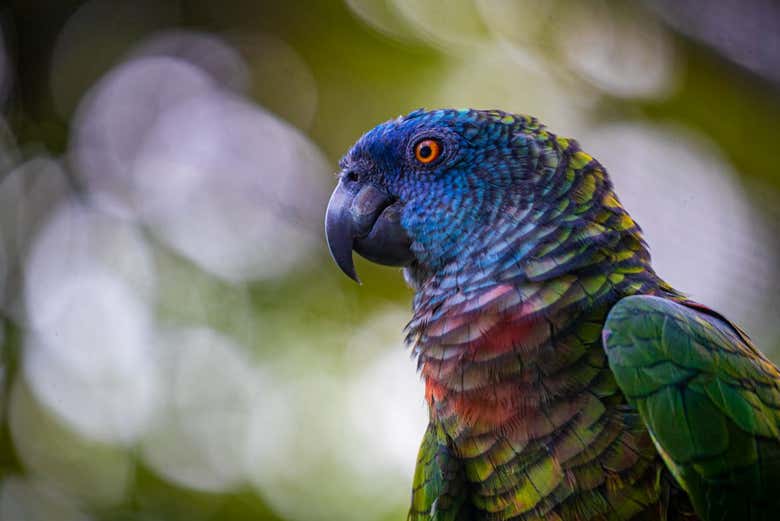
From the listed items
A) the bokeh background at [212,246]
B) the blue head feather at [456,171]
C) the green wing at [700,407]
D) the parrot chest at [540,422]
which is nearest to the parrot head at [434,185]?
the blue head feather at [456,171]

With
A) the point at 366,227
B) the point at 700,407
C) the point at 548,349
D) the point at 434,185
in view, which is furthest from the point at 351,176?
the point at 700,407

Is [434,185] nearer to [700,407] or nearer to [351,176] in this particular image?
[351,176]

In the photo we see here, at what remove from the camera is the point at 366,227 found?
266cm

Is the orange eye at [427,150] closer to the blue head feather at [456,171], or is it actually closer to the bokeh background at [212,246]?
the blue head feather at [456,171]

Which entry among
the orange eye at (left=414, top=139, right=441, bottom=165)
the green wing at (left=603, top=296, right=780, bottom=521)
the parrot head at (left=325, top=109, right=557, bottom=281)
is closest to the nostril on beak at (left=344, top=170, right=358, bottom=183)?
the parrot head at (left=325, top=109, right=557, bottom=281)

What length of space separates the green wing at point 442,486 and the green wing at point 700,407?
62cm

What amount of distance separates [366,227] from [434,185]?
0.30m

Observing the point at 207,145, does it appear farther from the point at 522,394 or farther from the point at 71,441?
the point at 522,394

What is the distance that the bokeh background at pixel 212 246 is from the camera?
5117mm

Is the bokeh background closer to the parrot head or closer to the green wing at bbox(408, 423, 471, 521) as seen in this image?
the parrot head

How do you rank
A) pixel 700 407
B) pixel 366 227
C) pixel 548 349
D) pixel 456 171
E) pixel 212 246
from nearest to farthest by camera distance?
pixel 700 407
pixel 548 349
pixel 456 171
pixel 366 227
pixel 212 246

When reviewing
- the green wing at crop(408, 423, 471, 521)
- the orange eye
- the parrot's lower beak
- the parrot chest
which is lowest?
the green wing at crop(408, 423, 471, 521)

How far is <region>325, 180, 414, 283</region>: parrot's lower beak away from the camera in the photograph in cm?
262

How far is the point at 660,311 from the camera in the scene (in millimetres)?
2047
